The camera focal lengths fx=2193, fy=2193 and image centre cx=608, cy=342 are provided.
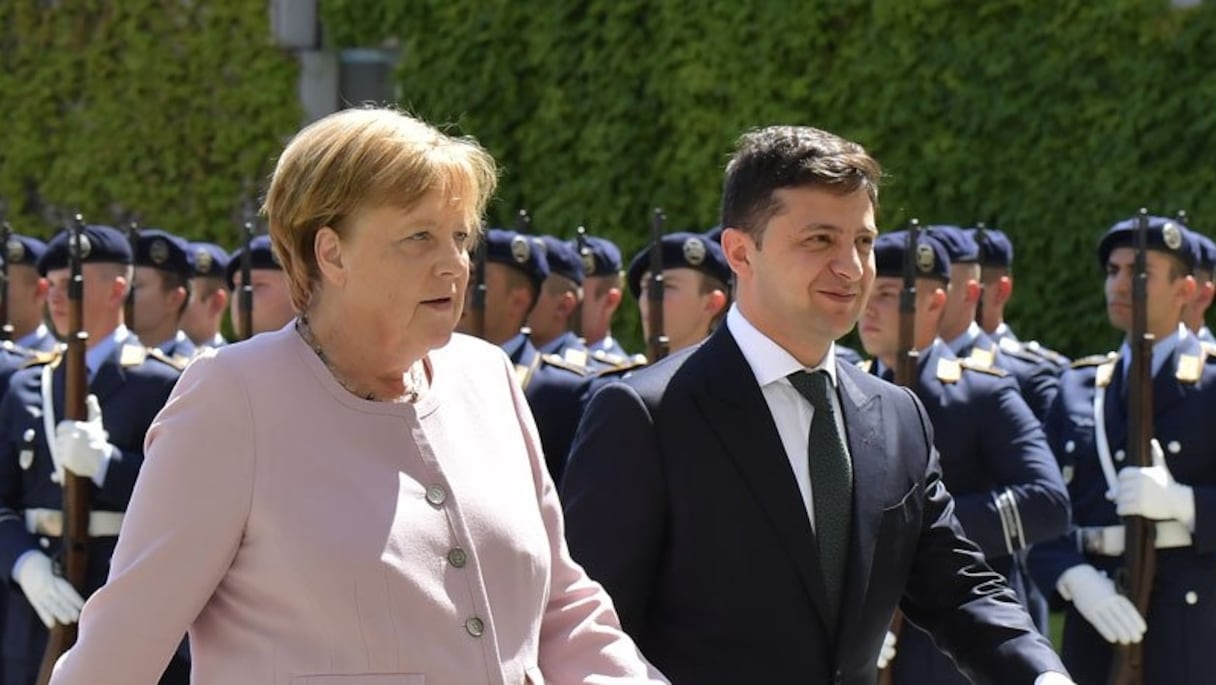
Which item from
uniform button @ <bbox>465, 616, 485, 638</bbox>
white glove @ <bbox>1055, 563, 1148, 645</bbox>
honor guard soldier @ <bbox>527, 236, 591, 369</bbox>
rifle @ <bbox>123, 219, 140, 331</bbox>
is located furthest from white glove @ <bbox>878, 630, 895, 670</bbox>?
uniform button @ <bbox>465, 616, 485, 638</bbox>

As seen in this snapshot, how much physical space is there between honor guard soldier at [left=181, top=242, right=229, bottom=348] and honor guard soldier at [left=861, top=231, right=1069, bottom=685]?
135 inches

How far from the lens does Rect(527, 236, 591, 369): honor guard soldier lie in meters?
8.59

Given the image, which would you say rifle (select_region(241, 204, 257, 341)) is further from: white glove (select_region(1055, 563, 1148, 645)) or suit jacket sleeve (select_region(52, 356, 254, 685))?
suit jacket sleeve (select_region(52, 356, 254, 685))

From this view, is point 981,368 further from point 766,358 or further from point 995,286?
point 766,358

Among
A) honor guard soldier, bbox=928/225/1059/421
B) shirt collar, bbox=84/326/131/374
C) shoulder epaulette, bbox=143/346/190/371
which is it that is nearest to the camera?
shoulder epaulette, bbox=143/346/190/371

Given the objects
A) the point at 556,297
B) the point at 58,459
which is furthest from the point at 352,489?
the point at 556,297

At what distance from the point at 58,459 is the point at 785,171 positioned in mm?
4078

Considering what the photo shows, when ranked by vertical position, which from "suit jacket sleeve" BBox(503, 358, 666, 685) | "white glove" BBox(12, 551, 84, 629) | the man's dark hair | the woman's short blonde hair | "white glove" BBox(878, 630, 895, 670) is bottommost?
"white glove" BBox(12, 551, 84, 629)

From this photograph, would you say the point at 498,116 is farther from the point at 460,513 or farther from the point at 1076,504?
the point at 460,513

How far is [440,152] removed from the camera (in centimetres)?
279

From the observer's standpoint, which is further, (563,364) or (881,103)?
(881,103)

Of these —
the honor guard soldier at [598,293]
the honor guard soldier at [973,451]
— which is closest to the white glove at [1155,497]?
the honor guard soldier at [973,451]

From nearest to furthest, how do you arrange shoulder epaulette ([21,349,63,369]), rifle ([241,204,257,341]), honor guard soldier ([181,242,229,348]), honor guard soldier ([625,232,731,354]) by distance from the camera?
1. shoulder epaulette ([21,349,63,369])
2. rifle ([241,204,257,341])
3. honor guard soldier ([625,232,731,354])
4. honor guard soldier ([181,242,229,348])

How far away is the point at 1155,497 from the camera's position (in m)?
6.73
